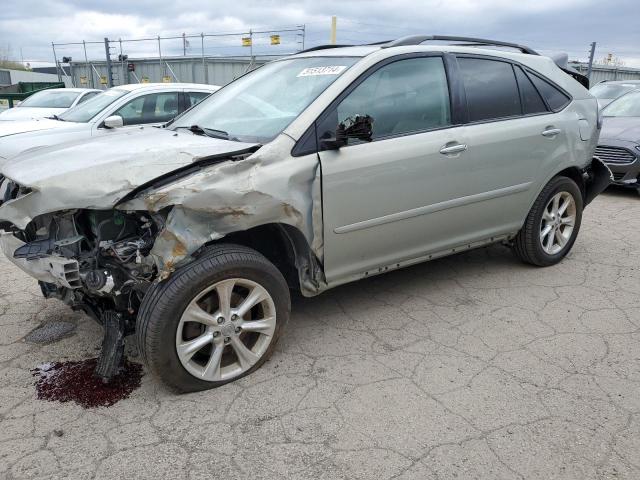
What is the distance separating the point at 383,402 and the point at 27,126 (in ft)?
24.2

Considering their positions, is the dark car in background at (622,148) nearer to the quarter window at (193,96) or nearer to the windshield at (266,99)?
the windshield at (266,99)

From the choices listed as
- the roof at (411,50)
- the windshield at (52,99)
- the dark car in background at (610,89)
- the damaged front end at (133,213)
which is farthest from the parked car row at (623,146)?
the windshield at (52,99)

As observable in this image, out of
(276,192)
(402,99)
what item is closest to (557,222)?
(402,99)

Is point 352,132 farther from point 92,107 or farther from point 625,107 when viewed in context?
point 625,107

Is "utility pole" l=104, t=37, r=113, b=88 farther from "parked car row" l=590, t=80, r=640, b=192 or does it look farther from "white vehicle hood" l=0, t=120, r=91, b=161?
"parked car row" l=590, t=80, r=640, b=192

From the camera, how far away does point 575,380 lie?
2918mm

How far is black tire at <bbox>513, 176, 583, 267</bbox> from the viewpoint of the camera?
4.28 metres

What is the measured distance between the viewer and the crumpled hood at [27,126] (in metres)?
7.50

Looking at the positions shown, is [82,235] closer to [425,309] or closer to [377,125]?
[377,125]

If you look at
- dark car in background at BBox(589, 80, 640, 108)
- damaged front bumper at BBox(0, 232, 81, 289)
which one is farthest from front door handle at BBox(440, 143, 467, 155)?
dark car in background at BBox(589, 80, 640, 108)

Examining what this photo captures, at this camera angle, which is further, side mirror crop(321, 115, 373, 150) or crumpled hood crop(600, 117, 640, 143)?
crumpled hood crop(600, 117, 640, 143)

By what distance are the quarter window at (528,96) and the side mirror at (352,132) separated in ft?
5.68

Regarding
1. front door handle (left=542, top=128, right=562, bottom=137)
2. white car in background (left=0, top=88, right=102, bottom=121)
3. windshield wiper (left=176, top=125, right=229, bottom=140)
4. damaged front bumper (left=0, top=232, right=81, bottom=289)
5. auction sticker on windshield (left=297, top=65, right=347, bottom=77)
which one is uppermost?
auction sticker on windshield (left=297, top=65, right=347, bottom=77)

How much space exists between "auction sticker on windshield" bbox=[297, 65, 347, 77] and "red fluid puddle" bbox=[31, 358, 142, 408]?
6.95ft
